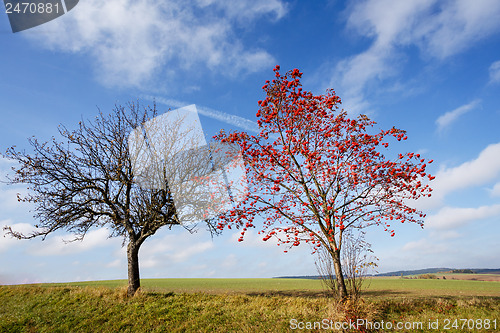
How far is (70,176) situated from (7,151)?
A: 13.8ft

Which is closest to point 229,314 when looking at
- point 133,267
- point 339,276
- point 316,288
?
point 339,276

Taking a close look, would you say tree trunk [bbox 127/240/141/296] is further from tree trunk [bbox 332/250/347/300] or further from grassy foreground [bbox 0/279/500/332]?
tree trunk [bbox 332/250/347/300]

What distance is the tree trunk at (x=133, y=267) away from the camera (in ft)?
55.1

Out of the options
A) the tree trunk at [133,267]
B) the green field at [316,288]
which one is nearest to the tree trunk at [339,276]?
the green field at [316,288]

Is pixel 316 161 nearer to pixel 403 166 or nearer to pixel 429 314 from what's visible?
pixel 403 166

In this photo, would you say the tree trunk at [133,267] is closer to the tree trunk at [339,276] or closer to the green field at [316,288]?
the green field at [316,288]

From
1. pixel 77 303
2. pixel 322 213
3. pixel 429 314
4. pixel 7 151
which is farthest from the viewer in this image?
pixel 7 151

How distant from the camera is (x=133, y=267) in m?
17.3

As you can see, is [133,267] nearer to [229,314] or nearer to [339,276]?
[229,314]

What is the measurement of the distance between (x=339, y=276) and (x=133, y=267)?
12.5 metres

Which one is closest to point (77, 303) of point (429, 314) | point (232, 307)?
point (232, 307)

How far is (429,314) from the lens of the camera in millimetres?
11320

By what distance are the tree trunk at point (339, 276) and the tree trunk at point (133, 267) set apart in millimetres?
11599

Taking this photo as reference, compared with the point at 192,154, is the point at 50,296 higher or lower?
lower
